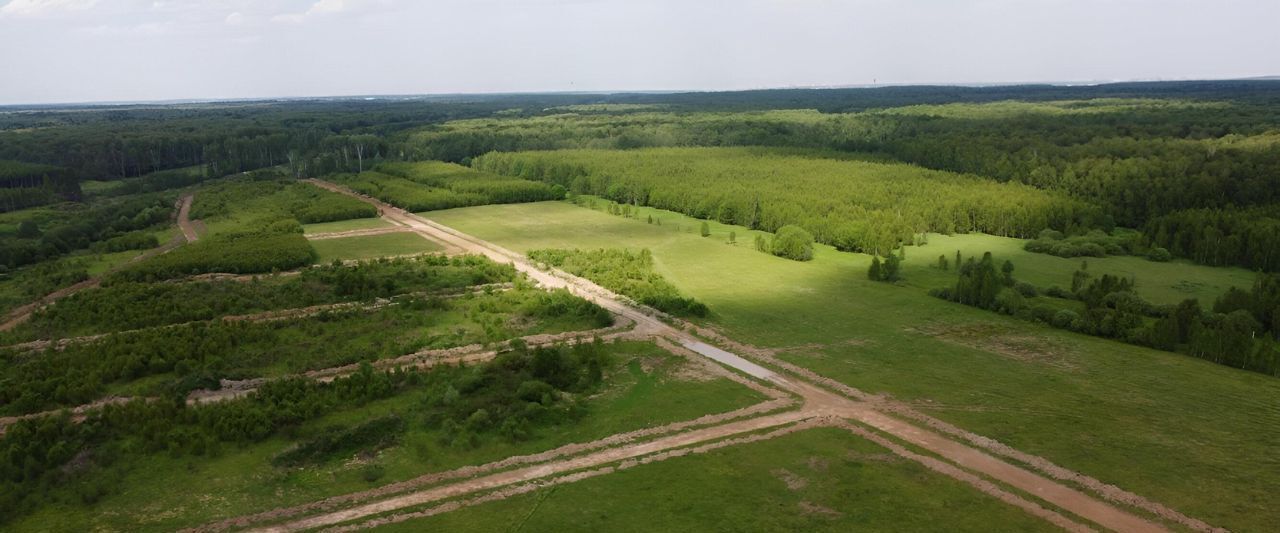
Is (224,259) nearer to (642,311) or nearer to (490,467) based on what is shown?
(642,311)

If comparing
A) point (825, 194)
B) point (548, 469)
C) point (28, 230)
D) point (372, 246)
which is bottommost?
point (548, 469)

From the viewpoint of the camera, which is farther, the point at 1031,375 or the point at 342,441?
the point at 1031,375

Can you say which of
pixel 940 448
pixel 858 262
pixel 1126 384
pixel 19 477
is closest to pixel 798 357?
pixel 940 448

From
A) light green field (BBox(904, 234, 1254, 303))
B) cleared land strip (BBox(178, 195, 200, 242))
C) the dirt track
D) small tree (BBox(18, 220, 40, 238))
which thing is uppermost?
small tree (BBox(18, 220, 40, 238))

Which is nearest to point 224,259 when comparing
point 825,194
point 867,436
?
point 867,436

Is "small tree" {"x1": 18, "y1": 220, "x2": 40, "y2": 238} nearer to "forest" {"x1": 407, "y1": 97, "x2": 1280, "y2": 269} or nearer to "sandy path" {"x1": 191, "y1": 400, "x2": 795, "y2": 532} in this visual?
"sandy path" {"x1": 191, "y1": 400, "x2": 795, "y2": 532}

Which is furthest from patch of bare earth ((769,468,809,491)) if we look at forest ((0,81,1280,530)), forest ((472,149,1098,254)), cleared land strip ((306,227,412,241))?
cleared land strip ((306,227,412,241))

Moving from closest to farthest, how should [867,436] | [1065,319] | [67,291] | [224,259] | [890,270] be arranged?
1. [867,436]
2. [1065,319]
3. [67,291]
4. [890,270]
5. [224,259]

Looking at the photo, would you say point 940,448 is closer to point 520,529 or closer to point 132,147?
point 520,529
